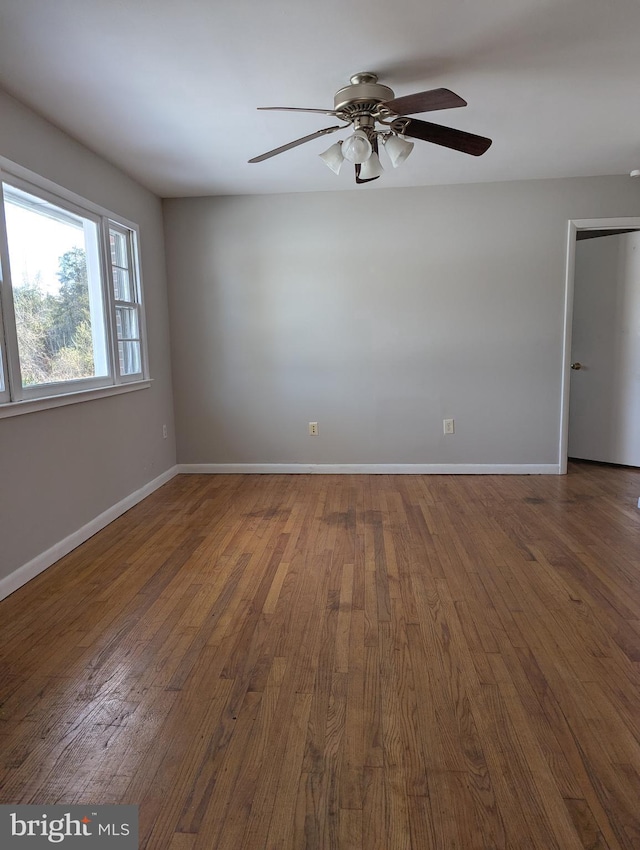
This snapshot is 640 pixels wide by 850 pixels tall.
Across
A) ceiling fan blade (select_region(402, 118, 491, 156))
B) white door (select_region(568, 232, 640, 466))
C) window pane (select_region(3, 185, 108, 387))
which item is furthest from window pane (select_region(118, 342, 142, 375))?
white door (select_region(568, 232, 640, 466))

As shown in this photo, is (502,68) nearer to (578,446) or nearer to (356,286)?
(356,286)

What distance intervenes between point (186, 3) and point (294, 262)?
8.95 ft

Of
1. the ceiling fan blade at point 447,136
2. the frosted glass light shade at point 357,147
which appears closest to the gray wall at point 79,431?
the frosted glass light shade at point 357,147

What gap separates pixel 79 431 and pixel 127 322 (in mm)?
1123

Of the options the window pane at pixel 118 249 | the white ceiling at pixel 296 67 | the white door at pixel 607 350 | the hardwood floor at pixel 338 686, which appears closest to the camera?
the hardwood floor at pixel 338 686

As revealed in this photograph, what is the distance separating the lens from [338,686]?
72.7 inches

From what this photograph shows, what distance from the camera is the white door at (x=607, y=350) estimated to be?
4.59m

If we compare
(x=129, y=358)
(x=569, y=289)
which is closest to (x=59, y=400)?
(x=129, y=358)

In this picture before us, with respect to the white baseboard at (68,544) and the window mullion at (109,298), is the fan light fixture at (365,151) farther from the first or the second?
the white baseboard at (68,544)

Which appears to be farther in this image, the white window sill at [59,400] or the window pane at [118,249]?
the window pane at [118,249]

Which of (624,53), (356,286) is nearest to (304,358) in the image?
(356,286)

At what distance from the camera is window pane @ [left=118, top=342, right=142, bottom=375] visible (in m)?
3.92

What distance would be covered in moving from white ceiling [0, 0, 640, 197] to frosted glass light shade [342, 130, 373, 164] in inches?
11.2

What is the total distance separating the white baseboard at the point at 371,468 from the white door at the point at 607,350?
663 mm
